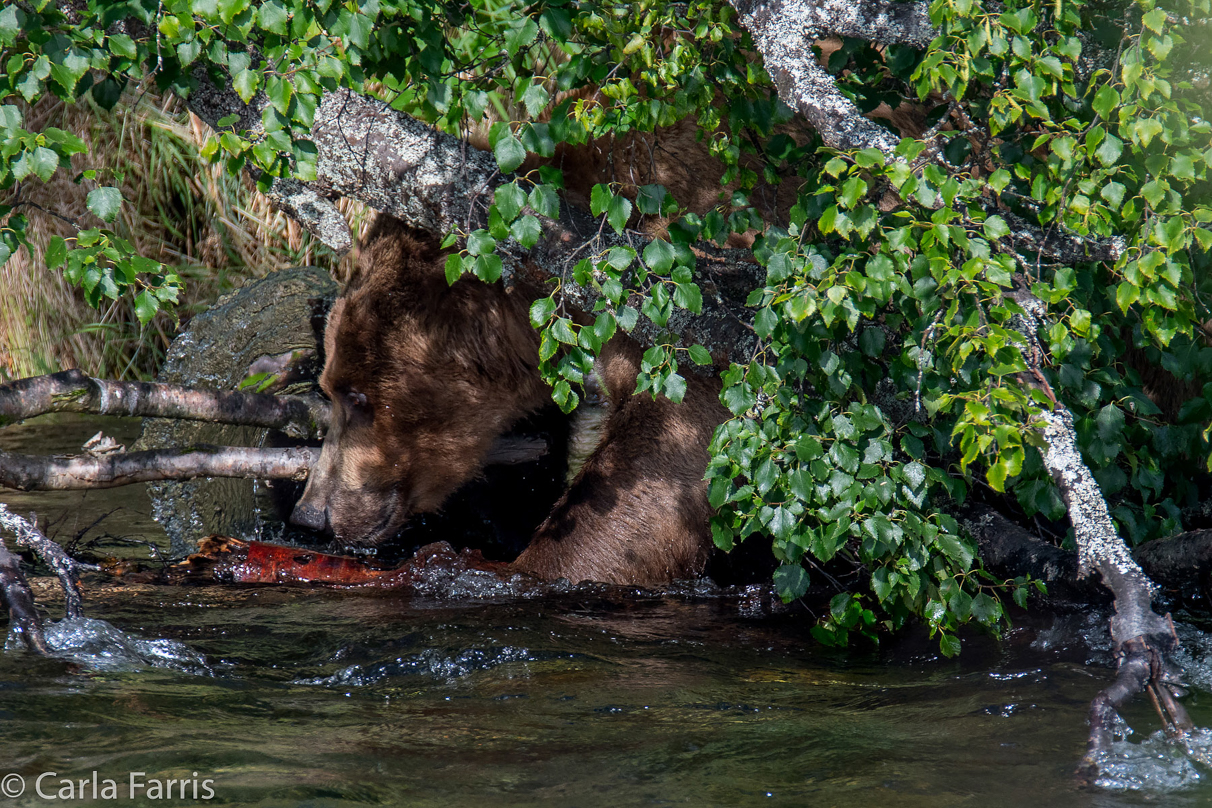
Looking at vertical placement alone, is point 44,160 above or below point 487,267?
above

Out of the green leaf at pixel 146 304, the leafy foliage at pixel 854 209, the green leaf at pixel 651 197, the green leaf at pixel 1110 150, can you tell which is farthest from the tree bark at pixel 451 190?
the green leaf at pixel 1110 150

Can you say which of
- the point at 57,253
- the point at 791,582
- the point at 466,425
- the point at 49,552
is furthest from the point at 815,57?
the point at 466,425

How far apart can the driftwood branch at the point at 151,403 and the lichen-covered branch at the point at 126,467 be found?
0.15 metres

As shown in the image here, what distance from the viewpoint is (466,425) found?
5.14m

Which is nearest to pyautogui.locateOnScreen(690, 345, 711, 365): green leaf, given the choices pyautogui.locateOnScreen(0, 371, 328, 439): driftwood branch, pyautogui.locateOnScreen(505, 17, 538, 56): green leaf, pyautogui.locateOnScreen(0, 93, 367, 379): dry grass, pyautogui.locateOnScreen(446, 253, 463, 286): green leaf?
pyautogui.locateOnScreen(446, 253, 463, 286): green leaf

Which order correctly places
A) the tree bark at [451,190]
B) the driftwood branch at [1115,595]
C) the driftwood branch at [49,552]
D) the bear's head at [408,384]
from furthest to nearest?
the bear's head at [408,384] → the tree bark at [451,190] → the driftwood branch at [49,552] → the driftwood branch at [1115,595]

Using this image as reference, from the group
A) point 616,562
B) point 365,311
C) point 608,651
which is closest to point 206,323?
point 365,311

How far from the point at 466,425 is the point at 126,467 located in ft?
5.00

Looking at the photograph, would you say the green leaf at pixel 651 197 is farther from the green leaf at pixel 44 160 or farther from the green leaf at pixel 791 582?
the green leaf at pixel 44 160

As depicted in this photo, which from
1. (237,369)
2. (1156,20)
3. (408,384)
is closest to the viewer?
(1156,20)

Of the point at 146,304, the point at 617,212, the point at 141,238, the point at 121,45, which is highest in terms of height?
the point at 141,238

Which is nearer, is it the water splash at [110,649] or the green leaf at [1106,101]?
the green leaf at [1106,101]

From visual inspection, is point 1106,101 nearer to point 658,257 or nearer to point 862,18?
point 862,18

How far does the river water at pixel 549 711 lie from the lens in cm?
211
